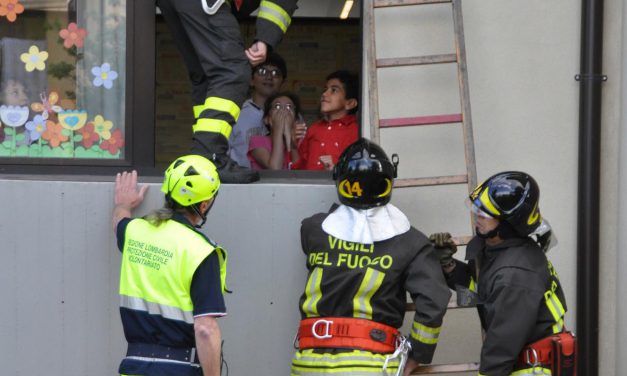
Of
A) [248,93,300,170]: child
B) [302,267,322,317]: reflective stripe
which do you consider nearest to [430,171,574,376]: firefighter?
[302,267,322,317]: reflective stripe

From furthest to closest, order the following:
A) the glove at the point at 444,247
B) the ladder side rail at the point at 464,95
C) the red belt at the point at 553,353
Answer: the ladder side rail at the point at 464,95 < the glove at the point at 444,247 < the red belt at the point at 553,353

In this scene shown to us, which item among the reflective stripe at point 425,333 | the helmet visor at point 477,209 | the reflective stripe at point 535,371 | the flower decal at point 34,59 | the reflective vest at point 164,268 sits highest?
the flower decal at point 34,59

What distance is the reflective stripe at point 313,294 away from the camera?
4.79 m

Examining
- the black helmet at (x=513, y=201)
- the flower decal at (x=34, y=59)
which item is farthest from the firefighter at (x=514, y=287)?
the flower decal at (x=34, y=59)

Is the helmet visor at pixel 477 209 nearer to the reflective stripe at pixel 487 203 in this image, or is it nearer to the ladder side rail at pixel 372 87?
the reflective stripe at pixel 487 203

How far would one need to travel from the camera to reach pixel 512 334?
4.58 m

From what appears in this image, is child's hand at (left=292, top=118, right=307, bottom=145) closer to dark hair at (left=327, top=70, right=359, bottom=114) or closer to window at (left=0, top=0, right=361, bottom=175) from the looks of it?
dark hair at (left=327, top=70, right=359, bottom=114)

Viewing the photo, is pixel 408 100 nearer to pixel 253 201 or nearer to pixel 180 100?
pixel 253 201

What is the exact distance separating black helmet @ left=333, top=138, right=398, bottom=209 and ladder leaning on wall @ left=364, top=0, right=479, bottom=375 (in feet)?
2.10

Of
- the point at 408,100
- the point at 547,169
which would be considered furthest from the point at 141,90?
the point at 547,169

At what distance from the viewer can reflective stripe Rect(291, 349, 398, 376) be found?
4.66m

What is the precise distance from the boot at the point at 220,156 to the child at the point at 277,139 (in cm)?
87

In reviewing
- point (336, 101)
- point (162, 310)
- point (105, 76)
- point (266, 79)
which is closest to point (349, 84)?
point (336, 101)

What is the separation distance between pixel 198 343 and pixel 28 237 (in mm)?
1734
